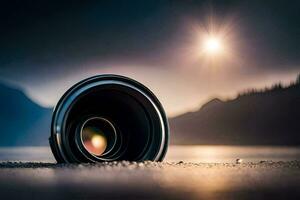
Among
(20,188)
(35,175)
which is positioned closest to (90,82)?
(35,175)

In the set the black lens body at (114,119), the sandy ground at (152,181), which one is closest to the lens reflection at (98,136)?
the black lens body at (114,119)

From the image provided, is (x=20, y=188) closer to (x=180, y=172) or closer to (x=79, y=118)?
(x=180, y=172)

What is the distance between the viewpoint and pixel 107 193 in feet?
27.2

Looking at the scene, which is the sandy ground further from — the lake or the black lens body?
the lake

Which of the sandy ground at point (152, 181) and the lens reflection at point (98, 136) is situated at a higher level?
the lens reflection at point (98, 136)

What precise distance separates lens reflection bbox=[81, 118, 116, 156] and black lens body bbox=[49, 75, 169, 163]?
0.04m

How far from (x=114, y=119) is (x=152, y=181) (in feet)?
13.7

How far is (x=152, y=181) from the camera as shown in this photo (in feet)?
31.8

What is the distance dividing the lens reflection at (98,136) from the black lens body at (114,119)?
0.04 m

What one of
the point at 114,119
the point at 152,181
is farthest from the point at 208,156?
the point at 152,181

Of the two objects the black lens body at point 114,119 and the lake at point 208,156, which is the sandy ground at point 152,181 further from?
the lake at point 208,156

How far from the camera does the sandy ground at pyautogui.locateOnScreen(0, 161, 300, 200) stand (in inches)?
317

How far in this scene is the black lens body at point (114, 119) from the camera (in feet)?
41.8

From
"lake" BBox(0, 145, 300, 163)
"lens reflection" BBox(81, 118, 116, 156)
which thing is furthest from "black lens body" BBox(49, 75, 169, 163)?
"lake" BBox(0, 145, 300, 163)
